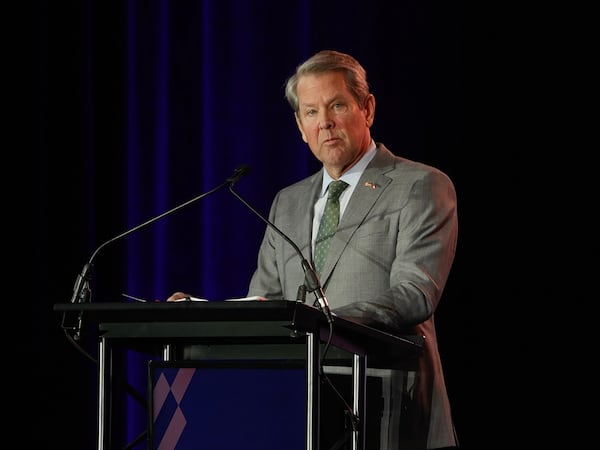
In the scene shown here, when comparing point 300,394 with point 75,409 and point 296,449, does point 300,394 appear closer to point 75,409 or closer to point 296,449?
point 296,449

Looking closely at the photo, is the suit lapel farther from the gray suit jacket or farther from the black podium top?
the black podium top

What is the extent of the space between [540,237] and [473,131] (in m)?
0.48

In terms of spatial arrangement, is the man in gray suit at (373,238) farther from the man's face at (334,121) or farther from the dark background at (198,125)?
the dark background at (198,125)

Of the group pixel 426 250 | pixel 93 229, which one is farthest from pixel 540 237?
pixel 93 229

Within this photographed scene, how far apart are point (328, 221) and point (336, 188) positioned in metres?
0.13

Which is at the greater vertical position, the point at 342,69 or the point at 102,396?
the point at 342,69

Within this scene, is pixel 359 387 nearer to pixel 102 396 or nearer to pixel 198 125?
pixel 102 396

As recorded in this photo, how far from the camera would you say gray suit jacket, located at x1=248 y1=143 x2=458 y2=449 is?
8.70 ft

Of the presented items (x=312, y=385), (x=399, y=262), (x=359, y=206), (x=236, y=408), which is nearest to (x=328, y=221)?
(x=359, y=206)

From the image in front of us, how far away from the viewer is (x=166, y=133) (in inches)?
169

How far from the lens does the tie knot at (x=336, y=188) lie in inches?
121

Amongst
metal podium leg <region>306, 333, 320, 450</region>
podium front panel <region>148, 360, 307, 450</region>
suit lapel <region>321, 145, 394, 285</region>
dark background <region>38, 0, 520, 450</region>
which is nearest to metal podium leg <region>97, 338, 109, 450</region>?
podium front panel <region>148, 360, 307, 450</region>

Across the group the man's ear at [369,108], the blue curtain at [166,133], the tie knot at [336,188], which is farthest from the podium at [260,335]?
the blue curtain at [166,133]

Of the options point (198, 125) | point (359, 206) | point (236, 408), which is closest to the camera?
point (236, 408)
